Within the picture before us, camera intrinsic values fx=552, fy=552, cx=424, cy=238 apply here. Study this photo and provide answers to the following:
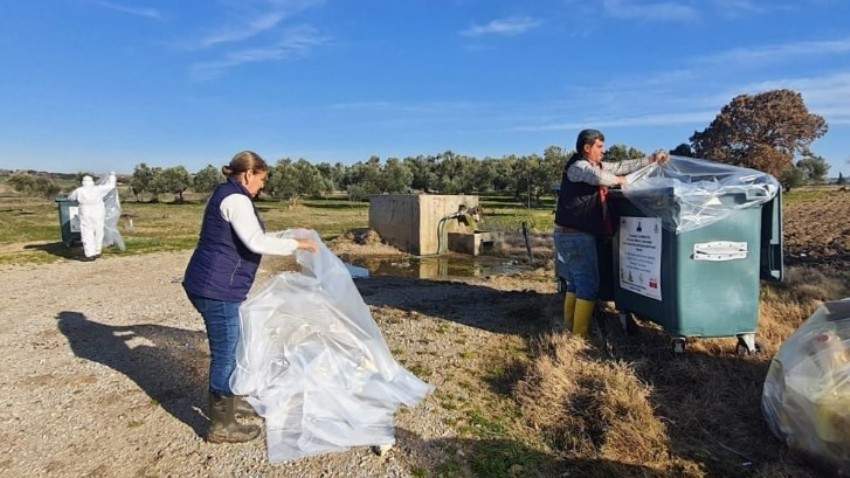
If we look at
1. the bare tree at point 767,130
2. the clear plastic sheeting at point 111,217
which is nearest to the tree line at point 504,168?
the bare tree at point 767,130

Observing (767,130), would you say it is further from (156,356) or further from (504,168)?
(156,356)

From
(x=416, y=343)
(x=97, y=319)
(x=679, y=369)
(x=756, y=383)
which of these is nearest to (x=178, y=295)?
(x=97, y=319)

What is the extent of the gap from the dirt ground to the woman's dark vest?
1267 millimetres

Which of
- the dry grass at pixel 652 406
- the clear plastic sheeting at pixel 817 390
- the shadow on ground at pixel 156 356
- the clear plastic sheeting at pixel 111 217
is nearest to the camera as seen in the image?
the clear plastic sheeting at pixel 817 390

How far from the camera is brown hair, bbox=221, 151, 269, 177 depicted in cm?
339

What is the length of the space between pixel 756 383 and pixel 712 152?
3499 cm

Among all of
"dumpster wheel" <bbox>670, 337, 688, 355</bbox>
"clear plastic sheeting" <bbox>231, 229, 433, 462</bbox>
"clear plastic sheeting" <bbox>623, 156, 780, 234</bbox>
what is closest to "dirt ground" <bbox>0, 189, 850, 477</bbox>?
"clear plastic sheeting" <bbox>231, 229, 433, 462</bbox>

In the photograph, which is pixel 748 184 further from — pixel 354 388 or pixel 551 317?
pixel 354 388

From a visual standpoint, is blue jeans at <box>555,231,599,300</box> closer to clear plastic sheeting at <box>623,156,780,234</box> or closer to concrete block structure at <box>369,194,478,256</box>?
clear plastic sheeting at <box>623,156,780,234</box>

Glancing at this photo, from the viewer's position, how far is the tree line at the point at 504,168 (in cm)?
3391

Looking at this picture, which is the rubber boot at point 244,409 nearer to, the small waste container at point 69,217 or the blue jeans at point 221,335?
the blue jeans at point 221,335

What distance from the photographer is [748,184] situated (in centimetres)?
414

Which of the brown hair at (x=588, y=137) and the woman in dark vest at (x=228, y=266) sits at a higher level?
the brown hair at (x=588, y=137)

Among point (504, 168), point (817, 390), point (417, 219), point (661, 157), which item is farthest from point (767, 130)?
point (817, 390)
